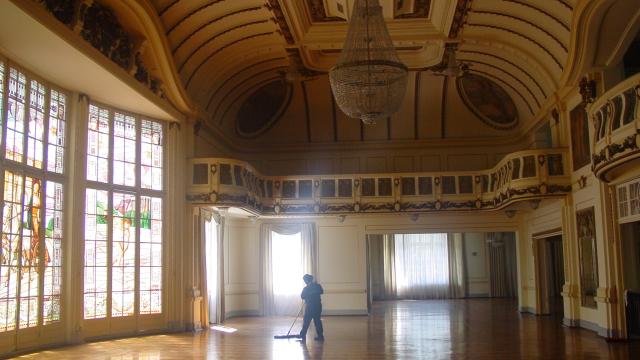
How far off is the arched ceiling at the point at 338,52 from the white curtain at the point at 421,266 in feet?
28.6

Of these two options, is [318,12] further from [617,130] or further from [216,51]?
[617,130]

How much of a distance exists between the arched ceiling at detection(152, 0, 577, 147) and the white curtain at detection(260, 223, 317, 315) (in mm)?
3196

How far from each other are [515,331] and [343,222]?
278 inches

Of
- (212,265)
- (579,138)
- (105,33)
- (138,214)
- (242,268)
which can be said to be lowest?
(242,268)

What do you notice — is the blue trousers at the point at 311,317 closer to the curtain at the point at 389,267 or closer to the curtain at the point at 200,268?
the curtain at the point at 200,268

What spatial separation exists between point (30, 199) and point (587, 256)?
1164 cm

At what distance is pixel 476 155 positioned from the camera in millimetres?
21328

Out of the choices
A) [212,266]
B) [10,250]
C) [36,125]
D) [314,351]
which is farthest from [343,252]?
[10,250]

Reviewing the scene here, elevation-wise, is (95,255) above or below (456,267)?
above

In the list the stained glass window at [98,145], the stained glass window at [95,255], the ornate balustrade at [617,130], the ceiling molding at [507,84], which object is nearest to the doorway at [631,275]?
the ornate balustrade at [617,130]

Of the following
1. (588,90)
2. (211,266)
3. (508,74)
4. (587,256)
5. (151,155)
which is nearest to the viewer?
(588,90)

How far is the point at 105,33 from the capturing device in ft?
39.2

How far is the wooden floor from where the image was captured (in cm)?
1106

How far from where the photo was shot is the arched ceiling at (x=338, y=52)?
14.5 metres
